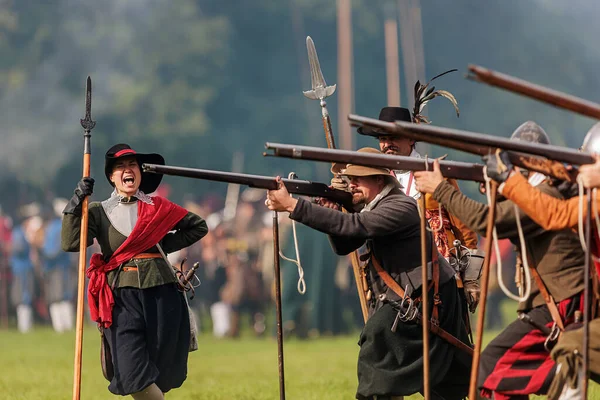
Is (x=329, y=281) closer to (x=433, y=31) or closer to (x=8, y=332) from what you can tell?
(x=8, y=332)

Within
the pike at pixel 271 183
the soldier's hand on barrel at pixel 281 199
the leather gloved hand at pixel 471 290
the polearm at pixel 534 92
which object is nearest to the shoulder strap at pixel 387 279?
the pike at pixel 271 183

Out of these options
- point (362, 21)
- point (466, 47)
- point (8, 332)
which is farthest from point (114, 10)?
point (8, 332)

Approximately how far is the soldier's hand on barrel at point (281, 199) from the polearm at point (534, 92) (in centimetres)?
187

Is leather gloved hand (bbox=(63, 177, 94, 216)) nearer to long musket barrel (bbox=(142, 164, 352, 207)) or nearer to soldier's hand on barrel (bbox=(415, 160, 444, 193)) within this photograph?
long musket barrel (bbox=(142, 164, 352, 207))

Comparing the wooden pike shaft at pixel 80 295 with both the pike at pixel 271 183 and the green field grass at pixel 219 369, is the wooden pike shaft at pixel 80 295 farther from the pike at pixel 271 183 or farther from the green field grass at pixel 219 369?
the green field grass at pixel 219 369

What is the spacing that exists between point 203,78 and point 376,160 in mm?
32410

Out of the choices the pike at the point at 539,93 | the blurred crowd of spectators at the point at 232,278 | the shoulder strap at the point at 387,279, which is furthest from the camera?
the blurred crowd of spectators at the point at 232,278

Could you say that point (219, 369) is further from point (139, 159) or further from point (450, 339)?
Result: point (450, 339)

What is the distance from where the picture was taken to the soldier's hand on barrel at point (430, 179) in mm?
7145

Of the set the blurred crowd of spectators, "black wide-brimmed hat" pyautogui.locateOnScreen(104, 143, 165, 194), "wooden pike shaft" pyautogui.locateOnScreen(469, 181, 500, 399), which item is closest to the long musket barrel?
"black wide-brimmed hat" pyautogui.locateOnScreen(104, 143, 165, 194)

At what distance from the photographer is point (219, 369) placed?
14867 mm

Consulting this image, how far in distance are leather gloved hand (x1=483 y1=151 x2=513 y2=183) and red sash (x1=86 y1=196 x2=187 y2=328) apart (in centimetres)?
296

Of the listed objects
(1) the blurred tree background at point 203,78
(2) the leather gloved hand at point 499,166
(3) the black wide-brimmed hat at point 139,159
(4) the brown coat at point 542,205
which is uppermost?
(1) the blurred tree background at point 203,78

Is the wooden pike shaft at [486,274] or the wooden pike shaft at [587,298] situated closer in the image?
the wooden pike shaft at [587,298]
